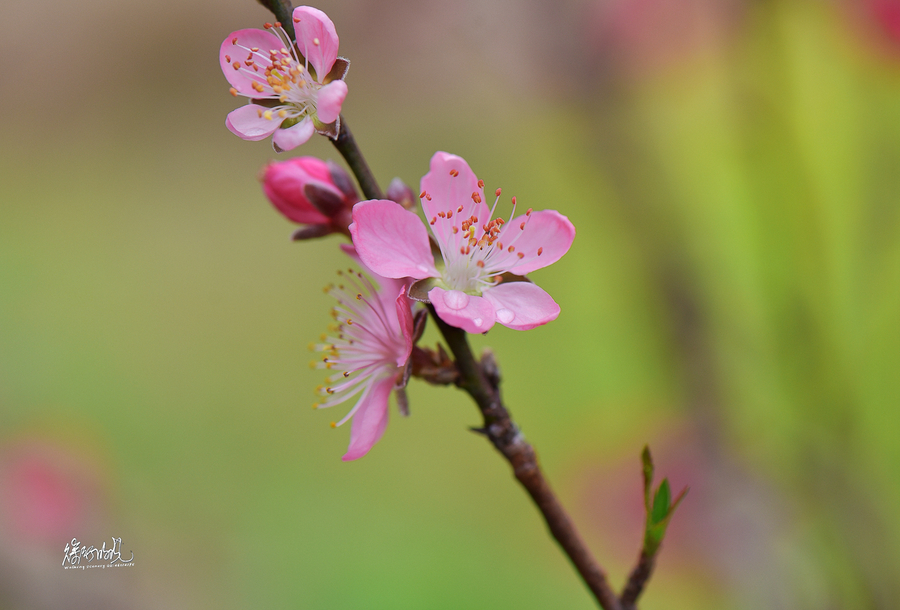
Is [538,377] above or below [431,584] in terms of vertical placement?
above

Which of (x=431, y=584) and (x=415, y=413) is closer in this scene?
(x=431, y=584)

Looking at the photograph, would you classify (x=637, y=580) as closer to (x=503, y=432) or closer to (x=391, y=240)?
(x=503, y=432)

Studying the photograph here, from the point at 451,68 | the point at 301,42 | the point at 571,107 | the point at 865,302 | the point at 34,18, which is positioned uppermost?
the point at 34,18

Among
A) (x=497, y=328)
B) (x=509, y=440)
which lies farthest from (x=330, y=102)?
(x=497, y=328)

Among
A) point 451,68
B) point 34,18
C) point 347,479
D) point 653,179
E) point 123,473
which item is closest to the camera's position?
point 653,179

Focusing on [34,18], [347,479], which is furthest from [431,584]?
[34,18]

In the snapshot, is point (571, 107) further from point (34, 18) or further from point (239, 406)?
point (34, 18)
